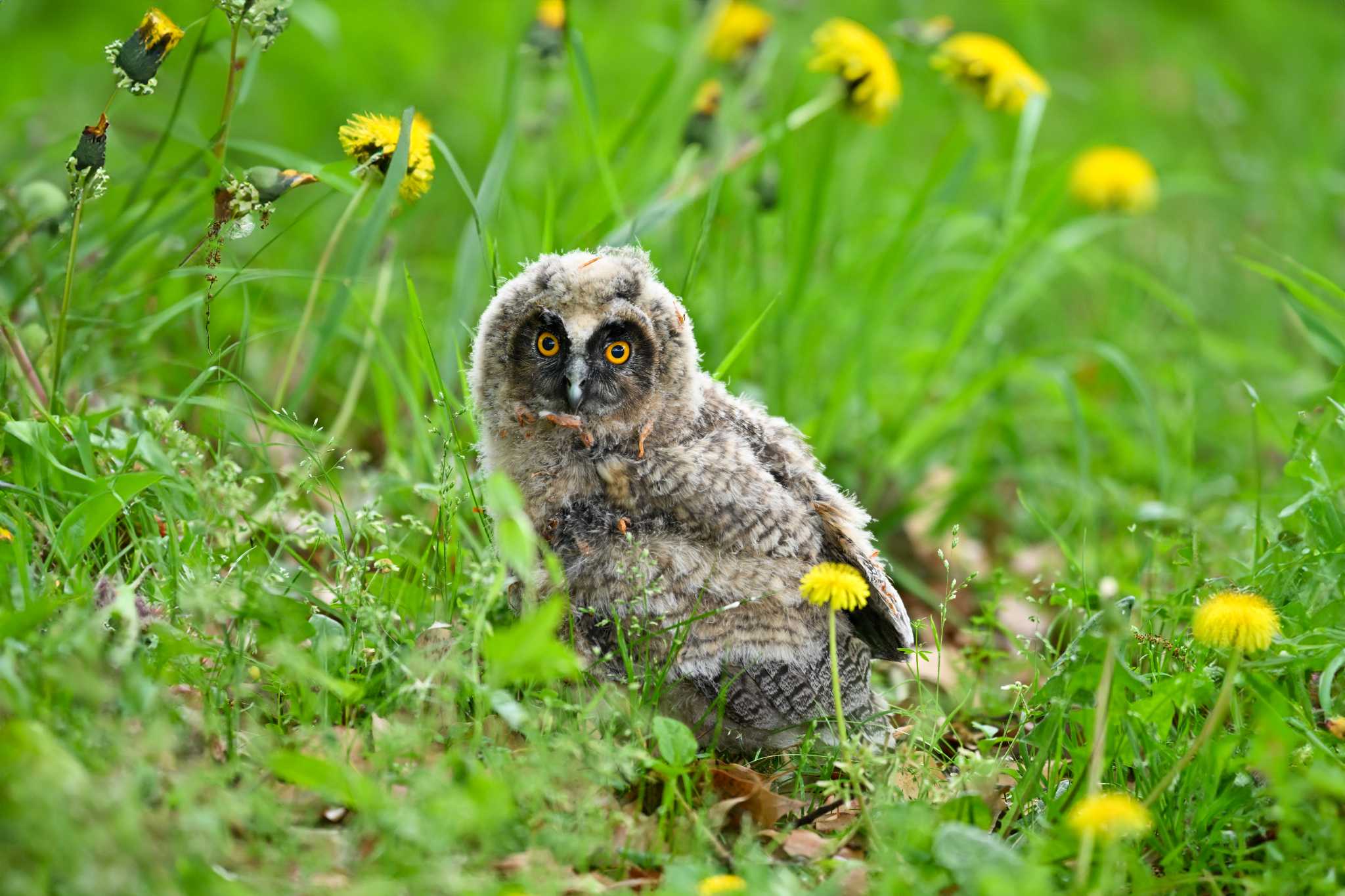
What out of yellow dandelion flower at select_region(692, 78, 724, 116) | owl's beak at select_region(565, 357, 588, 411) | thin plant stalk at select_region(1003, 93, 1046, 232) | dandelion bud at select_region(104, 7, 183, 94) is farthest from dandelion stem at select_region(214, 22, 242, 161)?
thin plant stalk at select_region(1003, 93, 1046, 232)

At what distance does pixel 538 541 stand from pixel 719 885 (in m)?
0.85

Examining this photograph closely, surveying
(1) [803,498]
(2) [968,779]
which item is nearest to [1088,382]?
(1) [803,498]

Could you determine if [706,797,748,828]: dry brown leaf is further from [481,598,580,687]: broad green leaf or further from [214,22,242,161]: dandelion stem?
[214,22,242,161]: dandelion stem

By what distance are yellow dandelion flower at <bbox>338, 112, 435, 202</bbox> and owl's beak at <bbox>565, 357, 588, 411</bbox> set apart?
2.10ft

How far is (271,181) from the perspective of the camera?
2797 millimetres

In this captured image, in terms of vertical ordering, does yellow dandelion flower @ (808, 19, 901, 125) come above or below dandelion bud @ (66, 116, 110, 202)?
above

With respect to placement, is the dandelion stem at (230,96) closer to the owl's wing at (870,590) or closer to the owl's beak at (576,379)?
the owl's beak at (576,379)

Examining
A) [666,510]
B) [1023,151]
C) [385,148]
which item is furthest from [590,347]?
[1023,151]

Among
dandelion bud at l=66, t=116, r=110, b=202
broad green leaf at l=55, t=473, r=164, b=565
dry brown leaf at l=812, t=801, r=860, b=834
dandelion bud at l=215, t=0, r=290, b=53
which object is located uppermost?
dandelion bud at l=215, t=0, r=290, b=53

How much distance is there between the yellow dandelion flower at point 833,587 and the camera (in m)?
2.47

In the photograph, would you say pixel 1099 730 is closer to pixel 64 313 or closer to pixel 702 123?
pixel 64 313

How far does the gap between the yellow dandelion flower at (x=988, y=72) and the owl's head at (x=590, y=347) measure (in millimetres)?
2152

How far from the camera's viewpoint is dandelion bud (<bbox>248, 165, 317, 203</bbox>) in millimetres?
2797

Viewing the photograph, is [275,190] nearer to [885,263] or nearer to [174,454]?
[174,454]
